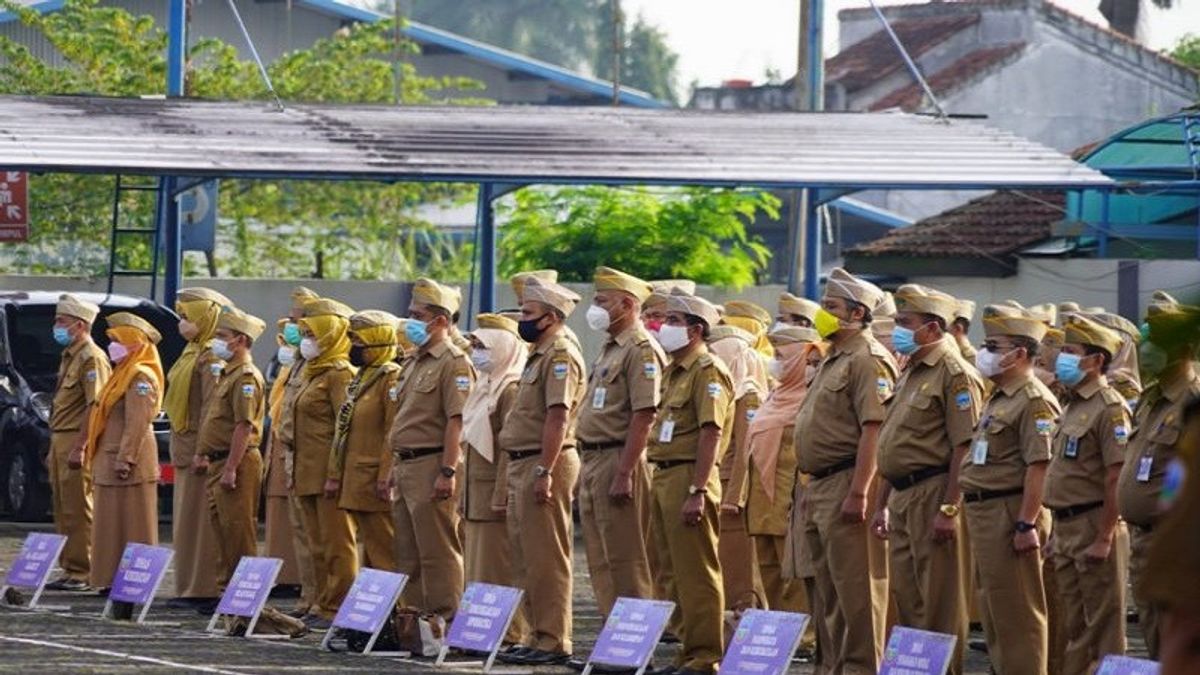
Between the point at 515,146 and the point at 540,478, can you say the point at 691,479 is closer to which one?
the point at 540,478

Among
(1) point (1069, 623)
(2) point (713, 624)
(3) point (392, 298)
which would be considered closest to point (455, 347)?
(2) point (713, 624)

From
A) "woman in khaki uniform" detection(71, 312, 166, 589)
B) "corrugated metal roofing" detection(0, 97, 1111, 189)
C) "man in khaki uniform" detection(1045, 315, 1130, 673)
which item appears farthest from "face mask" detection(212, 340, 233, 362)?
"man in khaki uniform" detection(1045, 315, 1130, 673)

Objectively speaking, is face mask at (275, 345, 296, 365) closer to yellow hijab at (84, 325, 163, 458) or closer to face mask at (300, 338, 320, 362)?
yellow hijab at (84, 325, 163, 458)

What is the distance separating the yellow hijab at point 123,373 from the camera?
16250 millimetres

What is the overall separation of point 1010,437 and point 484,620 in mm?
2994

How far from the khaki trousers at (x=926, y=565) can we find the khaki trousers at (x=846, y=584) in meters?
0.20

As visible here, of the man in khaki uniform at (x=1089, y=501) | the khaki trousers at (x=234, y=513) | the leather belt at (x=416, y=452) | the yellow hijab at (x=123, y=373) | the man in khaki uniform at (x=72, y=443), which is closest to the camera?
the man in khaki uniform at (x=1089, y=501)

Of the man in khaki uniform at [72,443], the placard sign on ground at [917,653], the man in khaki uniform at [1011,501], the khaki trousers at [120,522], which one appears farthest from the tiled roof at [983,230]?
the placard sign on ground at [917,653]

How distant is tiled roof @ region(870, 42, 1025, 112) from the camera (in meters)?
49.3

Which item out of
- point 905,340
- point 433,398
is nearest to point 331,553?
point 433,398

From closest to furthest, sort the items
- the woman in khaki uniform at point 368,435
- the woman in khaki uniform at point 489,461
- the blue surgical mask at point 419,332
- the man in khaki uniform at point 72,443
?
1. the woman in khaki uniform at point 489,461
2. the blue surgical mask at point 419,332
3. the woman in khaki uniform at point 368,435
4. the man in khaki uniform at point 72,443

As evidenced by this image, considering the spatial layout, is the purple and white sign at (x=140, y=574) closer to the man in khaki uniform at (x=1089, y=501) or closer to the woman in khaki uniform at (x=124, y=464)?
the woman in khaki uniform at (x=124, y=464)

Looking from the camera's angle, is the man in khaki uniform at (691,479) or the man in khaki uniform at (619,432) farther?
the man in khaki uniform at (619,432)

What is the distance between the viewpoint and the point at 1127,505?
10312 millimetres
